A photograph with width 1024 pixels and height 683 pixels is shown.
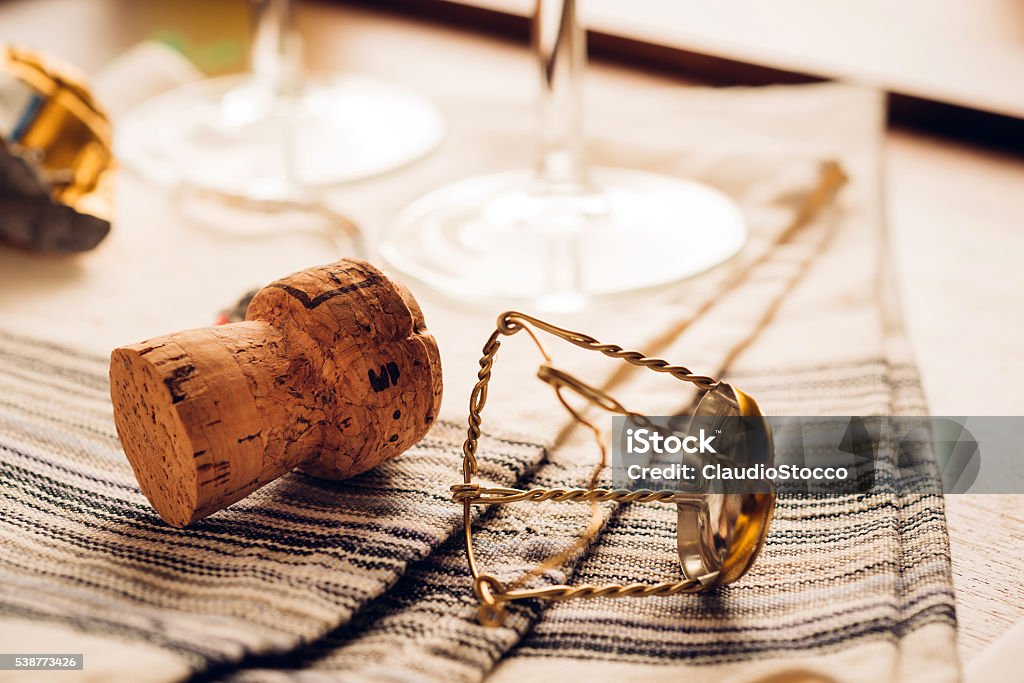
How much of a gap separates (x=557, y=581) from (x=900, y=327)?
0.84 feet

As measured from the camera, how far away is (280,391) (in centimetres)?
40

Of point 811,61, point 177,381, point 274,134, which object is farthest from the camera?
point 811,61

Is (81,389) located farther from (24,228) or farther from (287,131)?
Result: (287,131)

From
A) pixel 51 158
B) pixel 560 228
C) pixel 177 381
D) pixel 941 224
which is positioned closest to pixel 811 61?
pixel 941 224

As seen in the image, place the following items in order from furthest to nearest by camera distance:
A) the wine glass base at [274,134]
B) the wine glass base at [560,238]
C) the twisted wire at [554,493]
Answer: the wine glass base at [274,134] < the wine glass base at [560,238] < the twisted wire at [554,493]

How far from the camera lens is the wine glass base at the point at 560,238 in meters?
0.58

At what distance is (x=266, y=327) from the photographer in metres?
0.41

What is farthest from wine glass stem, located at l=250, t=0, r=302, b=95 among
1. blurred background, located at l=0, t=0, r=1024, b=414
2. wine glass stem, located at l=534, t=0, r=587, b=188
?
wine glass stem, located at l=534, t=0, r=587, b=188

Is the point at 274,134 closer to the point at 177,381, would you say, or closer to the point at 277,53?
the point at 277,53

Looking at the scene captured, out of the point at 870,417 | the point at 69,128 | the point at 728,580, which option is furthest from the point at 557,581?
the point at 69,128

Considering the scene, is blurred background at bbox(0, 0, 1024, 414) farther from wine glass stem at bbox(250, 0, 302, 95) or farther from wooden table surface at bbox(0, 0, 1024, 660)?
wine glass stem at bbox(250, 0, 302, 95)

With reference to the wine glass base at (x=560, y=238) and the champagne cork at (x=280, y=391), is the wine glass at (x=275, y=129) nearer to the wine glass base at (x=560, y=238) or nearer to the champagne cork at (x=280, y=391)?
the wine glass base at (x=560, y=238)

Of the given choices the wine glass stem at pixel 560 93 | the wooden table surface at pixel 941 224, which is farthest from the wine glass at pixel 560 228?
the wooden table surface at pixel 941 224

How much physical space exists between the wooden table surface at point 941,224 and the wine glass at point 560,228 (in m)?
0.11
